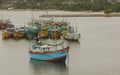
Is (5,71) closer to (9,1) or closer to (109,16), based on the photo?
(109,16)

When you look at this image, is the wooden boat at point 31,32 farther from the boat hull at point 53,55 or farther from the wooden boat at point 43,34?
the boat hull at point 53,55

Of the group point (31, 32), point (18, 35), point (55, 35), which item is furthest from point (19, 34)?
point (55, 35)

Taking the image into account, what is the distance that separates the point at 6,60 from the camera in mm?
24578

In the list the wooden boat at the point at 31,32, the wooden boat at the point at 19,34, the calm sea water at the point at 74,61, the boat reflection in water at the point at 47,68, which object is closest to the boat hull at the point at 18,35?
the wooden boat at the point at 19,34

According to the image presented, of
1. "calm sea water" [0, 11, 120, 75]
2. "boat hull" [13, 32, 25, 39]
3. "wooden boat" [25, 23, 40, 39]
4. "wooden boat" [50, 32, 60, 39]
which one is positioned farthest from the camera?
"boat hull" [13, 32, 25, 39]

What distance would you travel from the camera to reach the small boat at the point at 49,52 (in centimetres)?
2234

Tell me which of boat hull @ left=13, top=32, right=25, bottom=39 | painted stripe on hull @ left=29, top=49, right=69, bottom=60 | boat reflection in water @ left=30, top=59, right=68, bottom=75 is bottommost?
boat hull @ left=13, top=32, right=25, bottom=39

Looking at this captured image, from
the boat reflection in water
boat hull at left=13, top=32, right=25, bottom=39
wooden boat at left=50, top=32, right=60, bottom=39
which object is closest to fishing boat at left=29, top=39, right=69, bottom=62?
the boat reflection in water

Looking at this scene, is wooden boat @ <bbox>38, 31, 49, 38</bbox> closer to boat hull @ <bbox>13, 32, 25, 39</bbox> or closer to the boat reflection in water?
boat hull @ <bbox>13, 32, 25, 39</bbox>

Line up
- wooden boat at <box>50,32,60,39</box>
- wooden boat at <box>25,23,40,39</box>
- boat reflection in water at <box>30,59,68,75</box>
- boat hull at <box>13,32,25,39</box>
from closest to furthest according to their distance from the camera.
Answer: boat reflection in water at <box>30,59,68,75</box>
wooden boat at <box>50,32,60,39</box>
wooden boat at <box>25,23,40,39</box>
boat hull at <box>13,32,25,39</box>

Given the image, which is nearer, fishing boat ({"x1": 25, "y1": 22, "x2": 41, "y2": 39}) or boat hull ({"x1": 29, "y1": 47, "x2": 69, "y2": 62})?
boat hull ({"x1": 29, "y1": 47, "x2": 69, "y2": 62})

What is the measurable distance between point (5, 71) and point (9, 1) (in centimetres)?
8615

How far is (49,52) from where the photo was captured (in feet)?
74.2

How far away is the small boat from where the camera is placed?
2234 centimetres
